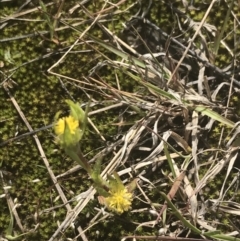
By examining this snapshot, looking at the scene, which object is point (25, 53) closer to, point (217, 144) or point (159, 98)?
point (159, 98)

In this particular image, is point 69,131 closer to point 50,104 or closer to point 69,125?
point 69,125

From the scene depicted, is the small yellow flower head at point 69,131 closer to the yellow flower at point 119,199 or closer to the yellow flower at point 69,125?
the yellow flower at point 69,125

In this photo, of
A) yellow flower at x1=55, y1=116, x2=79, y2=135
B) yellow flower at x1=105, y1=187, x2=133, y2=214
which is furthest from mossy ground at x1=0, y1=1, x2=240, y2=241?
yellow flower at x1=55, y1=116, x2=79, y2=135

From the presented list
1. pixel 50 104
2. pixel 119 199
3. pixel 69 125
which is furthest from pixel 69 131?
pixel 50 104

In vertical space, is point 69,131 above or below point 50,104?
above

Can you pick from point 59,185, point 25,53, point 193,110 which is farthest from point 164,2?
point 59,185

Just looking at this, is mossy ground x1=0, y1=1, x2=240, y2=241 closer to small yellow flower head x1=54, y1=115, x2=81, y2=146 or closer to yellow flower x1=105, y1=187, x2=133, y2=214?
yellow flower x1=105, y1=187, x2=133, y2=214
